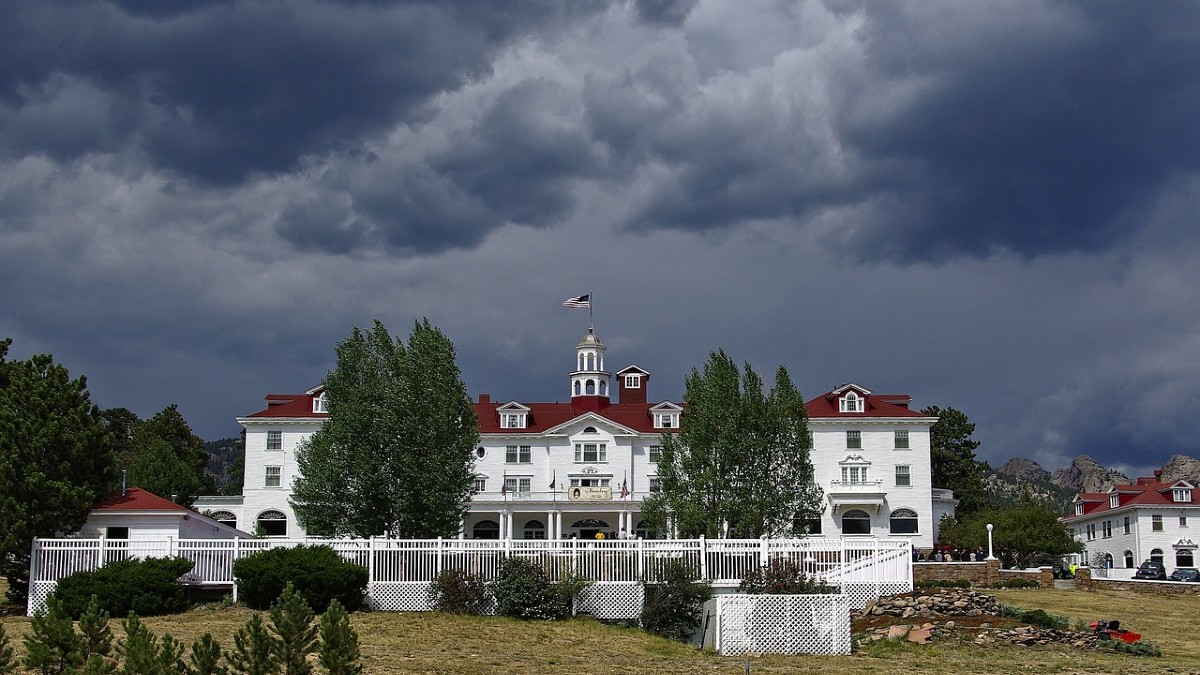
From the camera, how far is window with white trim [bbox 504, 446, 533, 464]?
7012cm

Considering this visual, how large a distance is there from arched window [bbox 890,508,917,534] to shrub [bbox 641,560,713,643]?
4088cm

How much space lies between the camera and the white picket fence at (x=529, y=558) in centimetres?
2997

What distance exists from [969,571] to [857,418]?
67.3ft

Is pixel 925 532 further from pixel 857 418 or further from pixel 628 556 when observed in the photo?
pixel 628 556

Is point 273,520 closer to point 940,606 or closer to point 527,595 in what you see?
point 527,595

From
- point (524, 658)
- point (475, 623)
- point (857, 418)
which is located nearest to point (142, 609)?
point (475, 623)

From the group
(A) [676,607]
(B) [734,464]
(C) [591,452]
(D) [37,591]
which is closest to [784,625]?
(A) [676,607]

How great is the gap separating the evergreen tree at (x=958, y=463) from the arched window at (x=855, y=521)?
11.6 m

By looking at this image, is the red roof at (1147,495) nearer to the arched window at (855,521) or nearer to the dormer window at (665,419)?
A: the arched window at (855,521)

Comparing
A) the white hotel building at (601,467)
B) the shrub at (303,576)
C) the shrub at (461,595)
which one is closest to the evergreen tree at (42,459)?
the shrub at (303,576)

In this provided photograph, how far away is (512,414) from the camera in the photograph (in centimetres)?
7094

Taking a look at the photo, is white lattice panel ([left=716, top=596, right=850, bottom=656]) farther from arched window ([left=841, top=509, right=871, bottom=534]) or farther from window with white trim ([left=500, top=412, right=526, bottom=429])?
window with white trim ([left=500, top=412, right=526, bottom=429])

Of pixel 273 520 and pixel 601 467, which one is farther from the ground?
pixel 601 467

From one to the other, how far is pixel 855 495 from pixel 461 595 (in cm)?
4199
